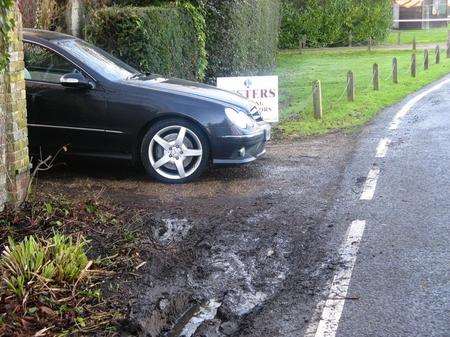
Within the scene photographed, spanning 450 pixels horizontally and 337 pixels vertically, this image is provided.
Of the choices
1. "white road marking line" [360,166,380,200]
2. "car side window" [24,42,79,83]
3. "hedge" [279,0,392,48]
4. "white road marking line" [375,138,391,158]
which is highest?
"hedge" [279,0,392,48]

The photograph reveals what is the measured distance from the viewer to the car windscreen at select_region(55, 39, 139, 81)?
8375 millimetres

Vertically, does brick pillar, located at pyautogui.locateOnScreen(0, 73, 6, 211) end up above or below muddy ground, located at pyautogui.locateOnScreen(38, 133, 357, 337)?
above

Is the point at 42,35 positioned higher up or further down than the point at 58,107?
higher up

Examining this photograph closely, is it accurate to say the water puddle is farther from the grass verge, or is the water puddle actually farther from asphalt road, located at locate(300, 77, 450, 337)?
asphalt road, located at locate(300, 77, 450, 337)

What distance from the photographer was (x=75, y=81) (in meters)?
8.09

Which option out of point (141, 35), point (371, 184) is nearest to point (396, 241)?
point (371, 184)

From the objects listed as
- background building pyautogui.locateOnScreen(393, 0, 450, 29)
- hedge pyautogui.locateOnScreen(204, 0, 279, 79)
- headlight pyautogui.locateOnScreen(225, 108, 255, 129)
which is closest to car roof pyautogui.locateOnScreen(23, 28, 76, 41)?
headlight pyautogui.locateOnScreen(225, 108, 255, 129)

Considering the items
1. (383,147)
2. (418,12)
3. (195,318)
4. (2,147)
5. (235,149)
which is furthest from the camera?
(418,12)

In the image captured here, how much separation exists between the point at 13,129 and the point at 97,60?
88.5 inches

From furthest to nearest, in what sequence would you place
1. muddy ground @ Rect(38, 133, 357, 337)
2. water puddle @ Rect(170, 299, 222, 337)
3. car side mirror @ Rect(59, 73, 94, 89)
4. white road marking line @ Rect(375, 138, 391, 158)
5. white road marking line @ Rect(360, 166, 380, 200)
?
white road marking line @ Rect(375, 138, 391, 158), car side mirror @ Rect(59, 73, 94, 89), white road marking line @ Rect(360, 166, 380, 200), muddy ground @ Rect(38, 133, 357, 337), water puddle @ Rect(170, 299, 222, 337)

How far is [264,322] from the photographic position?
4.74m

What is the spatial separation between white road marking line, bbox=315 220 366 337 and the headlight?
217 centimetres

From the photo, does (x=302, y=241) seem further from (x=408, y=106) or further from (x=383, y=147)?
(x=408, y=106)

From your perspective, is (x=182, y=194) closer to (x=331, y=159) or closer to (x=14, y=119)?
(x=14, y=119)
